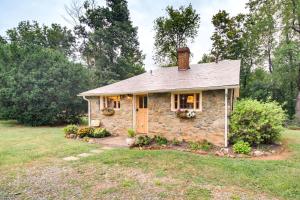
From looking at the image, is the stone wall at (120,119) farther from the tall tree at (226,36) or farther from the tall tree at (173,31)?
the tall tree at (226,36)

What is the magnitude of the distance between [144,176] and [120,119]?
19.2 feet

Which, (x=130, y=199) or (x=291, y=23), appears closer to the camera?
(x=130, y=199)

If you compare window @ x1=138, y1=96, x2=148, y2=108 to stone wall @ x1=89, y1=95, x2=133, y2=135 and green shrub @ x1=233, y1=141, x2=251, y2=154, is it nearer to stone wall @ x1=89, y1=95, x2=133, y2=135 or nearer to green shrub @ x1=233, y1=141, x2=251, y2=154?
stone wall @ x1=89, y1=95, x2=133, y2=135

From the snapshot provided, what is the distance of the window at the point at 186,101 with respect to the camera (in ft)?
27.8

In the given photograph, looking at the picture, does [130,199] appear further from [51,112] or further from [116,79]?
[116,79]

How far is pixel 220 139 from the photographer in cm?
785

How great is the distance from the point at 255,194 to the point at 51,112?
13864mm

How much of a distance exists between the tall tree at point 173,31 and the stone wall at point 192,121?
48.9 ft

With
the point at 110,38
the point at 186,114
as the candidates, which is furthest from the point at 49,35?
the point at 186,114

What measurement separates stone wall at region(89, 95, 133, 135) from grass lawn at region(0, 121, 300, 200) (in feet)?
11.2

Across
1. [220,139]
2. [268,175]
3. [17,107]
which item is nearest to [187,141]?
[220,139]

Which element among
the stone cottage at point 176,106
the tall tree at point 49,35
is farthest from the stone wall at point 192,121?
the tall tree at point 49,35

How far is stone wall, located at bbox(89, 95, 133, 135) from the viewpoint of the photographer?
10266mm

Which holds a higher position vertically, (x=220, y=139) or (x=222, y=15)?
(x=222, y=15)
